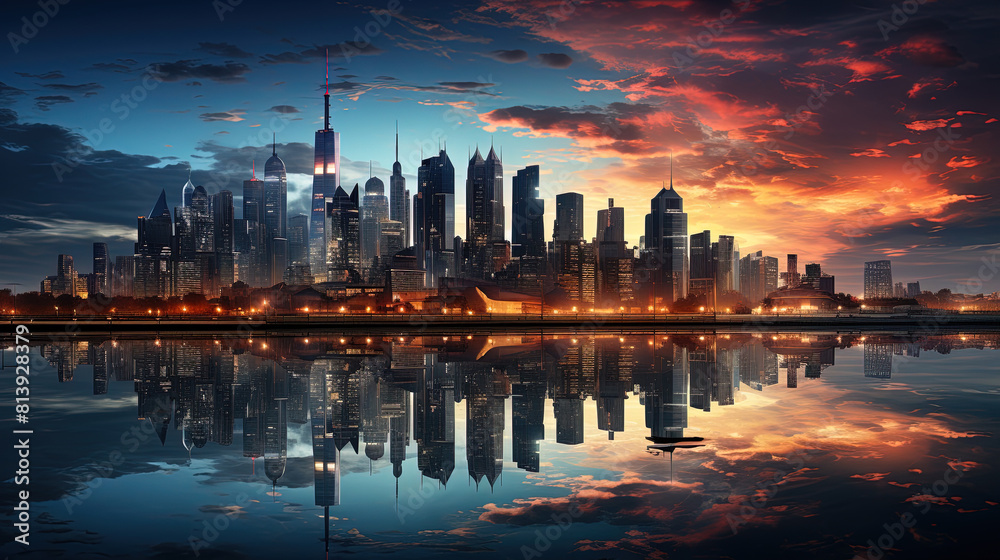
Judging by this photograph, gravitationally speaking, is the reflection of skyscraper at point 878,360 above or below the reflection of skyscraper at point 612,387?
below

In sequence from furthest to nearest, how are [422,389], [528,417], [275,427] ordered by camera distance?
[422,389], [528,417], [275,427]

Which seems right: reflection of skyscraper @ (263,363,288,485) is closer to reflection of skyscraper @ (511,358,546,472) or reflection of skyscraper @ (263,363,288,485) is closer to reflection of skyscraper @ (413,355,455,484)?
reflection of skyscraper @ (413,355,455,484)

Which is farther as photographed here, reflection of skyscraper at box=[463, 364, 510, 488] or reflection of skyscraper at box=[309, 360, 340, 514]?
reflection of skyscraper at box=[463, 364, 510, 488]

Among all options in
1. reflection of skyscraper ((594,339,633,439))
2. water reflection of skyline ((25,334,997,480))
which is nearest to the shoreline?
water reflection of skyline ((25,334,997,480))

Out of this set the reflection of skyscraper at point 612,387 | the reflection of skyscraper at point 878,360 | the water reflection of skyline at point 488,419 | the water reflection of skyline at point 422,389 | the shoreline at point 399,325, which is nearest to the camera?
the water reflection of skyline at point 488,419

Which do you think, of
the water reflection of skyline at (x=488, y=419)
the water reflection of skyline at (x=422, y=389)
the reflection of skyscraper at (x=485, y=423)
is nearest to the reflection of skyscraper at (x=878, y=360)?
the water reflection of skyline at (x=422, y=389)

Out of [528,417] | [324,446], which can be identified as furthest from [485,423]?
[324,446]

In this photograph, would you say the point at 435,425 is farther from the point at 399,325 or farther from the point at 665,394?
the point at 399,325

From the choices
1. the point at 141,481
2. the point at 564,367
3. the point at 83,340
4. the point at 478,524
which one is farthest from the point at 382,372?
the point at 83,340

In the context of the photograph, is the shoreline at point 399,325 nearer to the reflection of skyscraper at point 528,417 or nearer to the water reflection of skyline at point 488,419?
the water reflection of skyline at point 488,419

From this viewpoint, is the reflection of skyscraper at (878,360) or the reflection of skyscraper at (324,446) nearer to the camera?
the reflection of skyscraper at (324,446)

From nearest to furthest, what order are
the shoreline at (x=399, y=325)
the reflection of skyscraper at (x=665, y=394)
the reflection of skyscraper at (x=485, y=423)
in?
the reflection of skyscraper at (x=485, y=423) < the reflection of skyscraper at (x=665, y=394) < the shoreline at (x=399, y=325)

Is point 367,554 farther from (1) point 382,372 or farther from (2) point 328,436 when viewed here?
(1) point 382,372
